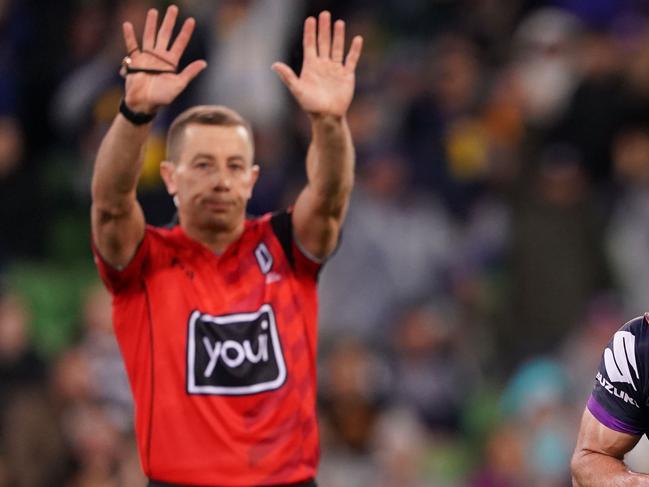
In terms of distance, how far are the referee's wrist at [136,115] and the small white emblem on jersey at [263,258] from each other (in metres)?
0.76

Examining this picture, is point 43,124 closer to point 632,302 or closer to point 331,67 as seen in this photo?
point 632,302

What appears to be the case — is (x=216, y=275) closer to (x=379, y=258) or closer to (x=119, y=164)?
(x=119, y=164)

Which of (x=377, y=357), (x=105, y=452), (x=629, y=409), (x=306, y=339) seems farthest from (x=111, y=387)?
(x=629, y=409)

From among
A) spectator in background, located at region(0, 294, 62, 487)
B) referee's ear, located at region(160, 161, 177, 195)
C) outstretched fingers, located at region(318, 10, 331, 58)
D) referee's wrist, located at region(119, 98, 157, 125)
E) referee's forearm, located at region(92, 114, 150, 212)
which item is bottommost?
spectator in background, located at region(0, 294, 62, 487)

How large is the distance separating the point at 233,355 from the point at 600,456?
156 centimetres

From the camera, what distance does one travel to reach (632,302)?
11.5 meters

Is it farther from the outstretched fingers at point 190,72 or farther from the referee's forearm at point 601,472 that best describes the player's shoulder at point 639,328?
the outstretched fingers at point 190,72

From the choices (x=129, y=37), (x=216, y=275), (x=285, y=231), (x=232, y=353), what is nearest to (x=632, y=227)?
(x=285, y=231)

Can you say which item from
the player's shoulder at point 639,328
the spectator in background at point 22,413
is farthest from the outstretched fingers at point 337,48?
the spectator in background at point 22,413

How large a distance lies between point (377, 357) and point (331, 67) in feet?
17.2

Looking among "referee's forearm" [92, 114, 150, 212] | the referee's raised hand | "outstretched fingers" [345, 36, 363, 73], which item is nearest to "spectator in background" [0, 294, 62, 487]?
"referee's forearm" [92, 114, 150, 212]

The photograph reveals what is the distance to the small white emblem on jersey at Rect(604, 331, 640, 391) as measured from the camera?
5465mm

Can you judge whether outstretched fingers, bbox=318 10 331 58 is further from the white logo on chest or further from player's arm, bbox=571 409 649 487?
player's arm, bbox=571 409 649 487

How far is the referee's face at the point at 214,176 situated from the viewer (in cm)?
644
